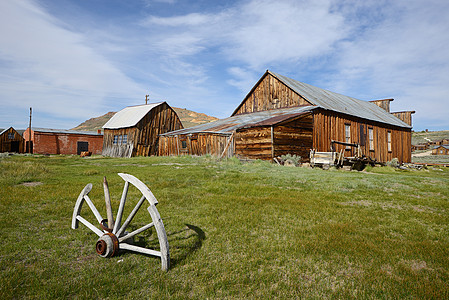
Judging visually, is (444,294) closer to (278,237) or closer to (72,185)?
(278,237)

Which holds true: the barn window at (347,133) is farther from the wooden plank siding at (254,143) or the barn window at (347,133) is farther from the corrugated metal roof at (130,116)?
the corrugated metal roof at (130,116)

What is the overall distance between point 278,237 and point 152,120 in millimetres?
28493

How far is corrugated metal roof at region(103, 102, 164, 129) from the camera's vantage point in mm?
30219

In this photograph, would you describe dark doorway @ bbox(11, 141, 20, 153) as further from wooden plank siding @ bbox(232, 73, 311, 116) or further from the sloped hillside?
the sloped hillside

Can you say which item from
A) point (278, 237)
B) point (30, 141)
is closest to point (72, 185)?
point (278, 237)

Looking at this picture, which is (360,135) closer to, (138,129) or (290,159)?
(290,159)

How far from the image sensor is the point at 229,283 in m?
3.22

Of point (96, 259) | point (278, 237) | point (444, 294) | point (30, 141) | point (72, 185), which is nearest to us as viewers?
point (444, 294)

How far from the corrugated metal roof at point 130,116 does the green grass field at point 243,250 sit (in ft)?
75.5

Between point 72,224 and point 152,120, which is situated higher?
point 152,120

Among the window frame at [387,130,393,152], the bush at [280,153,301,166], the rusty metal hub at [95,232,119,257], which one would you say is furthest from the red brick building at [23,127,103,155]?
the rusty metal hub at [95,232,119,257]

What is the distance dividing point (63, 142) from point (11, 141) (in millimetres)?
9859

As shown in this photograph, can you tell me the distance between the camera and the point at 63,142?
36906 mm

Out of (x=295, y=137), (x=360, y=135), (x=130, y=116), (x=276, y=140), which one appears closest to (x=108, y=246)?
(x=276, y=140)
